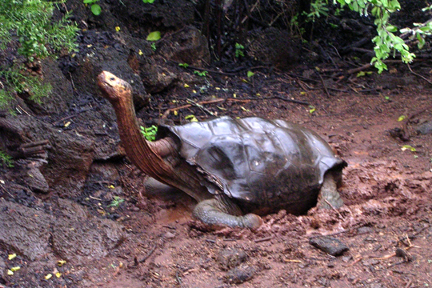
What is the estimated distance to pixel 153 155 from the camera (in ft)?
13.1

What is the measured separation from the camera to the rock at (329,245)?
320 cm

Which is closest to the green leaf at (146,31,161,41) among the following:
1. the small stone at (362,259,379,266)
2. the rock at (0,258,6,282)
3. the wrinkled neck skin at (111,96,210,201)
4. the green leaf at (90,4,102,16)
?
the green leaf at (90,4,102,16)

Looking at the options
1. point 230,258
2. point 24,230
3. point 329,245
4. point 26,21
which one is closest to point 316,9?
point 329,245

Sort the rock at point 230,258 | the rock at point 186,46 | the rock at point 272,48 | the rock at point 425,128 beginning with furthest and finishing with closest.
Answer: the rock at point 272,48 < the rock at point 186,46 < the rock at point 425,128 < the rock at point 230,258

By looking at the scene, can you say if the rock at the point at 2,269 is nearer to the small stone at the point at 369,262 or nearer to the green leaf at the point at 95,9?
the small stone at the point at 369,262

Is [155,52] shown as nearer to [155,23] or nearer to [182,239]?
[155,23]

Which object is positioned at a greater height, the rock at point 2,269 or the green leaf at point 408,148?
the rock at point 2,269

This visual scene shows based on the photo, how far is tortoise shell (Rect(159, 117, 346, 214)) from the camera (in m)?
4.15

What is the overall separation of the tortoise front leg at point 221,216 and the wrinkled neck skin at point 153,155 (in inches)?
7.2

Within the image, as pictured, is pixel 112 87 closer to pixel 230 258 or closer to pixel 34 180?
pixel 34 180

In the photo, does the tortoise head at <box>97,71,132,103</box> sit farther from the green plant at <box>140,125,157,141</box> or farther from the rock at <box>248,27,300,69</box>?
the rock at <box>248,27,300,69</box>

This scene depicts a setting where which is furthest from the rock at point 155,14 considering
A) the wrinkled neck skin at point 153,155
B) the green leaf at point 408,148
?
the green leaf at point 408,148

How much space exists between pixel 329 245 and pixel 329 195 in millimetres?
1268

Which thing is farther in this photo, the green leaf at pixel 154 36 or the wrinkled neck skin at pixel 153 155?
the green leaf at pixel 154 36
